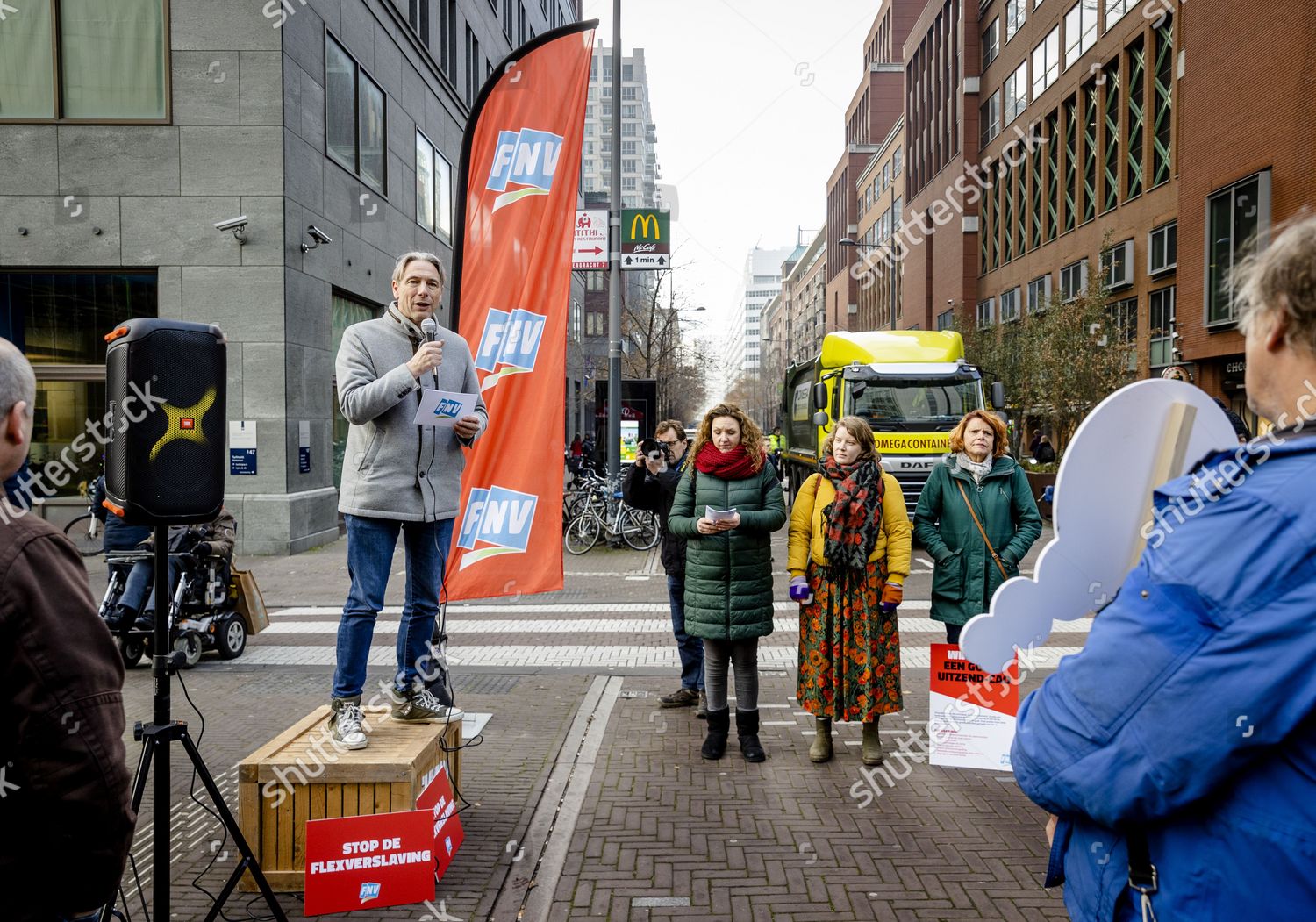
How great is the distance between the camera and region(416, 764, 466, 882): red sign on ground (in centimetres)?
366

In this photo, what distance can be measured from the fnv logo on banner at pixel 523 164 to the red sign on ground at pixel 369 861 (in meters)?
3.41

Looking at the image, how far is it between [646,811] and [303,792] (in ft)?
5.40

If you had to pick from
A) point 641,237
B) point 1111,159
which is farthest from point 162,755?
point 1111,159

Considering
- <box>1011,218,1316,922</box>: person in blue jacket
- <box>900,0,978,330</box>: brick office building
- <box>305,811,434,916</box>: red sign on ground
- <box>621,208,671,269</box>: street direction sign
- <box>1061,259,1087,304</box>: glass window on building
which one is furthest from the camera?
<box>900,0,978,330</box>: brick office building

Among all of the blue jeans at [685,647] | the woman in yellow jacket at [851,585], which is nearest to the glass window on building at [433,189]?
the blue jeans at [685,647]

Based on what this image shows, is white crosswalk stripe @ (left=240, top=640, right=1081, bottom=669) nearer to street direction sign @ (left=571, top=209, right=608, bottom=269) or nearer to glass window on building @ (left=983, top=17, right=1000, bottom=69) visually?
street direction sign @ (left=571, top=209, right=608, bottom=269)

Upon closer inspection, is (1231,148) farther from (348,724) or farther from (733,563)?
(348,724)

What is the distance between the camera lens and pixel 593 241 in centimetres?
1448

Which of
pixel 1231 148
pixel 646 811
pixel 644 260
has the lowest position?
pixel 646 811

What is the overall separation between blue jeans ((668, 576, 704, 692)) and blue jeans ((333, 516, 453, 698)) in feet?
7.50

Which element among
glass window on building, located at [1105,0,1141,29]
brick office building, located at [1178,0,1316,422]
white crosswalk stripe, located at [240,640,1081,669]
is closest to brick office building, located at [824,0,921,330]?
glass window on building, located at [1105,0,1141,29]

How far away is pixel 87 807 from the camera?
5.57ft

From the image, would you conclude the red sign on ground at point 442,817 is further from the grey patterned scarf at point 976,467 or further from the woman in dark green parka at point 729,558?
the grey patterned scarf at point 976,467

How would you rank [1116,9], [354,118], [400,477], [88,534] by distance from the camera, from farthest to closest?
1. [1116,9]
2. [354,118]
3. [88,534]
4. [400,477]
